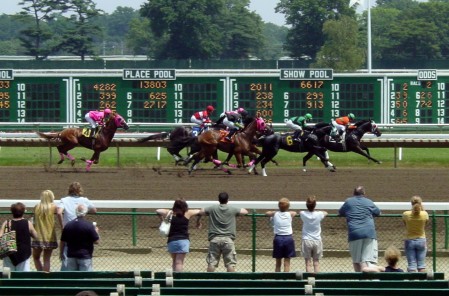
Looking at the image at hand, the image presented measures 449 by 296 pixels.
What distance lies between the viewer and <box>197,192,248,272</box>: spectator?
44.3 feet

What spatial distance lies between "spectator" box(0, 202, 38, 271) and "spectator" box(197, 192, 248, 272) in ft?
6.42

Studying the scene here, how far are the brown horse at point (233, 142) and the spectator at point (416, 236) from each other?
12.8m

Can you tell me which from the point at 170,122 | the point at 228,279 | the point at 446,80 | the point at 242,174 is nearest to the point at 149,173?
the point at 242,174

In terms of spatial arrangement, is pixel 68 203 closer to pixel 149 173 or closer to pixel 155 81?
pixel 149 173

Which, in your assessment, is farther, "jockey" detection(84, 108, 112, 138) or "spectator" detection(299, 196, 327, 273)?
"jockey" detection(84, 108, 112, 138)

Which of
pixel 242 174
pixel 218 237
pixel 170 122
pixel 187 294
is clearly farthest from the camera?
pixel 170 122

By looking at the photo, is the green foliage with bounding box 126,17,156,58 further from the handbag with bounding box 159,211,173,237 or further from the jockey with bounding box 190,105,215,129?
the handbag with bounding box 159,211,173,237

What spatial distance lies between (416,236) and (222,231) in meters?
2.11

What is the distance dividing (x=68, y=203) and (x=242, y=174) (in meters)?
13.4

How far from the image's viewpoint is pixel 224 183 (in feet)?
78.5

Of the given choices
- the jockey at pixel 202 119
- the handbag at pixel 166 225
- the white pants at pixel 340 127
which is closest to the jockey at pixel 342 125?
the white pants at pixel 340 127

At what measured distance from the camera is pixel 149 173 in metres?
26.9

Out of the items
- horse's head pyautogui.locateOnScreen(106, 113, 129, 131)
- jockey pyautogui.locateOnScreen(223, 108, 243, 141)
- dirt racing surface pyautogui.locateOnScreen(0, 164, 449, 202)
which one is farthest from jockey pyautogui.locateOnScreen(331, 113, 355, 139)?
horse's head pyautogui.locateOnScreen(106, 113, 129, 131)

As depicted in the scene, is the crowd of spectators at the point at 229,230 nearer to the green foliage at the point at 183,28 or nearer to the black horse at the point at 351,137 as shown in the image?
the black horse at the point at 351,137
